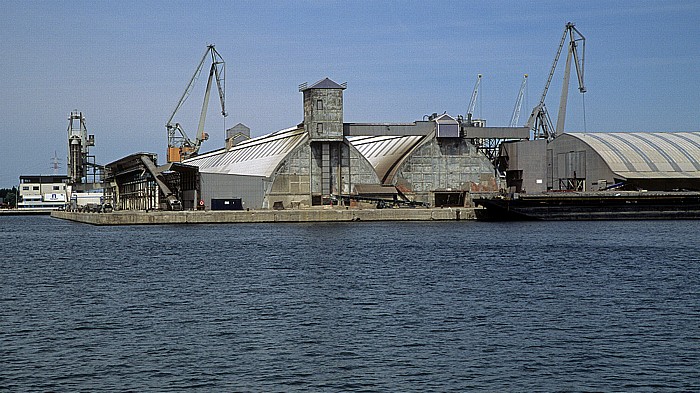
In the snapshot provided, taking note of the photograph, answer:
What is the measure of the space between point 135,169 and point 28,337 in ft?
387

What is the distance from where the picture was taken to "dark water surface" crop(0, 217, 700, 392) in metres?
24.2

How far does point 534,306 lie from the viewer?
118 feet

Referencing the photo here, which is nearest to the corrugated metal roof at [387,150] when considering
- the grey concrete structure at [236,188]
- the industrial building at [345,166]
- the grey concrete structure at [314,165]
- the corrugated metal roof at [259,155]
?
the industrial building at [345,166]

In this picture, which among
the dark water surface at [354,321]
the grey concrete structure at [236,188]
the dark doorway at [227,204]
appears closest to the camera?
the dark water surface at [354,321]

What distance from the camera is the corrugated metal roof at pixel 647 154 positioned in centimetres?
11381

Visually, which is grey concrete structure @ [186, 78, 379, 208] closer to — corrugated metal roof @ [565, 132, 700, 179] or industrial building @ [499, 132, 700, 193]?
industrial building @ [499, 132, 700, 193]

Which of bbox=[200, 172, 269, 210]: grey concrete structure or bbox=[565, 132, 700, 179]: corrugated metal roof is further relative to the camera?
bbox=[565, 132, 700, 179]: corrugated metal roof

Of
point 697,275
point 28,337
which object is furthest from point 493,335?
point 697,275

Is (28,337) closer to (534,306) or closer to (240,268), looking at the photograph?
(534,306)

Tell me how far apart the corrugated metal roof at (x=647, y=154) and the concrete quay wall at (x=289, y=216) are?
19.0 meters

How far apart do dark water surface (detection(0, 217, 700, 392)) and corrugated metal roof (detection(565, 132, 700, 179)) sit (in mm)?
51633

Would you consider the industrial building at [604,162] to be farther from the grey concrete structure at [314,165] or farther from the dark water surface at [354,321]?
the dark water surface at [354,321]

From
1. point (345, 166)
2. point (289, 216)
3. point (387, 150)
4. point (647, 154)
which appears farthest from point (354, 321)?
point (387, 150)

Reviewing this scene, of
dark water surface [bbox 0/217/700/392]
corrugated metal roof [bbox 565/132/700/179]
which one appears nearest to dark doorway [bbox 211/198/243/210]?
corrugated metal roof [bbox 565/132/700/179]
